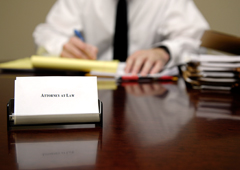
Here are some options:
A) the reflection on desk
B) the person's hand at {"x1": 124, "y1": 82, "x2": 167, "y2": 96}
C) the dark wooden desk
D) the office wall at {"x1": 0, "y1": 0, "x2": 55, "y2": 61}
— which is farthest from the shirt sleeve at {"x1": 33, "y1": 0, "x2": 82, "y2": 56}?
the reflection on desk

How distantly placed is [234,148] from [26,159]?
0.71 ft

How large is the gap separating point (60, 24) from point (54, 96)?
4.34 ft

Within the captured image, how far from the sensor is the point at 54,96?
0.92ft

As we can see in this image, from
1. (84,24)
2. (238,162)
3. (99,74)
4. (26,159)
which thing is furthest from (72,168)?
(84,24)

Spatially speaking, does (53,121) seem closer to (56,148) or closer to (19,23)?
(56,148)

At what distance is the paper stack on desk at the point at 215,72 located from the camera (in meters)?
0.59

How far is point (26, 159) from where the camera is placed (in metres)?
0.21

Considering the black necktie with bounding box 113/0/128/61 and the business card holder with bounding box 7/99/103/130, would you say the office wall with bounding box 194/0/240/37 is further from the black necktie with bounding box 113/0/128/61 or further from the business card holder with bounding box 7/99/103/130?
the business card holder with bounding box 7/99/103/130

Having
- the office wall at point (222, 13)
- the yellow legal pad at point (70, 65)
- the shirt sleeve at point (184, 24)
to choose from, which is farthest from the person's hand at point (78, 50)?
the office wall at point (222, 13)

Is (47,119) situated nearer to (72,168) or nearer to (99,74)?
(72,168)

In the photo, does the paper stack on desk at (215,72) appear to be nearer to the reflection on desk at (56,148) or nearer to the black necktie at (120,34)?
the reflection on desk at (56,148)

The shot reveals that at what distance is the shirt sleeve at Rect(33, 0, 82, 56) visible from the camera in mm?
1377

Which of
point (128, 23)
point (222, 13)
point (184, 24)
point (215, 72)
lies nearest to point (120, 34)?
point (128, 23)

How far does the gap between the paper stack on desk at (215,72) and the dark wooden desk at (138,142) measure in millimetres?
202
